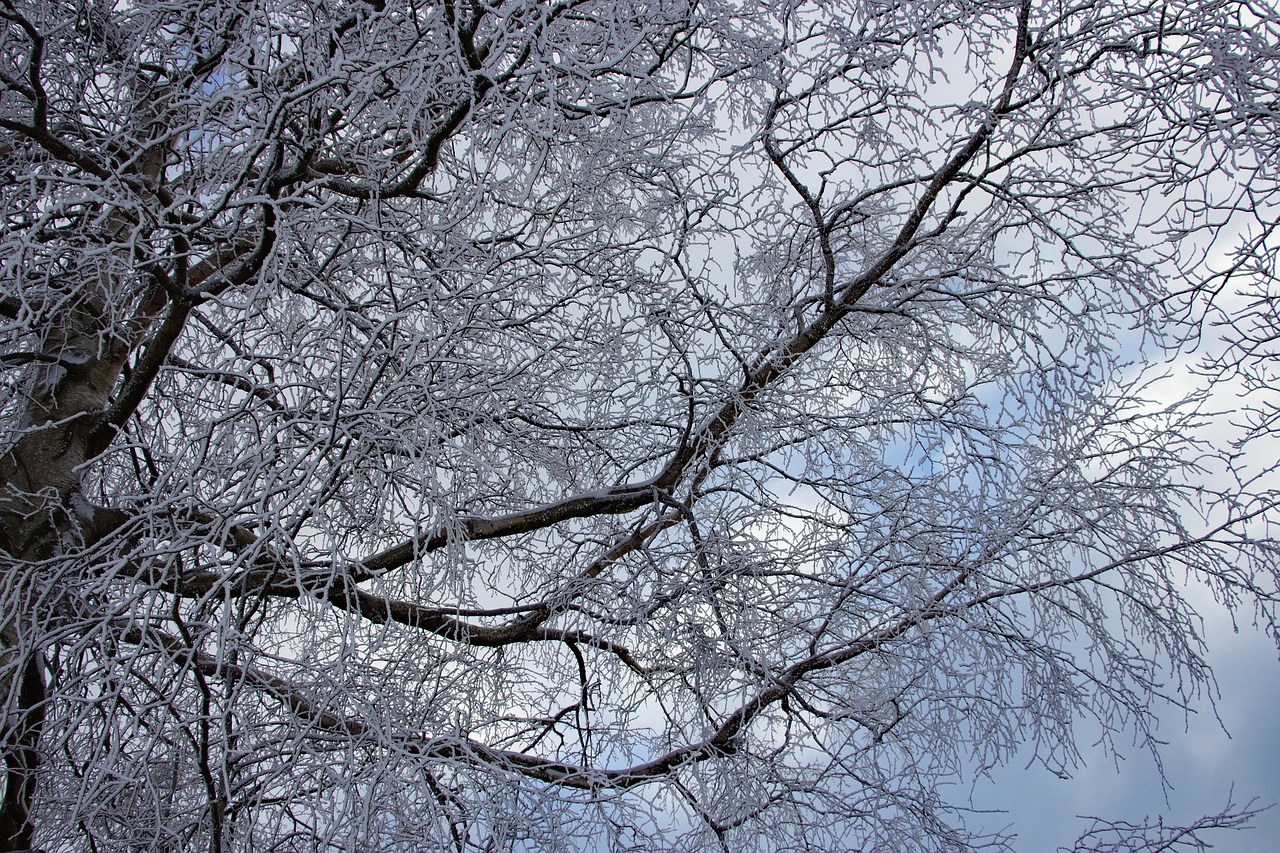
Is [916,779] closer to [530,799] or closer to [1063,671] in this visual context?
[1063,671]

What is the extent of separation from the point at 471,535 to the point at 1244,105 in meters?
3.74

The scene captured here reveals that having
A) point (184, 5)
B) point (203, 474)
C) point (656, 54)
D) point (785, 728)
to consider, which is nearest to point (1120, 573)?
point (785, 728)

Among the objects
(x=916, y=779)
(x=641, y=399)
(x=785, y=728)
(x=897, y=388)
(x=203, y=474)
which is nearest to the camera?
(x=203, y=474)

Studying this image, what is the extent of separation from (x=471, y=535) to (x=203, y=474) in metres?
1.40

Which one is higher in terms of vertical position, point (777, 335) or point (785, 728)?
point (777, 335)

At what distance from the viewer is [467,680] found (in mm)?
4387

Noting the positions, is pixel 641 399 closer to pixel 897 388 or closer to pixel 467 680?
pixel 897 388

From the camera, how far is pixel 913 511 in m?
4.43

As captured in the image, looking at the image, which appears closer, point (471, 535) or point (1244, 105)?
point (1244, 105)

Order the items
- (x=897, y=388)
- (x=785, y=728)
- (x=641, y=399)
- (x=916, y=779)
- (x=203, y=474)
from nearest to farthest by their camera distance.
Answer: (x=203, y=474), (x=916, y=779), (x=785, y=728), (x=897, y=388), (x=641, y=399)

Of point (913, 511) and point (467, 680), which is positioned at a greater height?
point (913, 511)

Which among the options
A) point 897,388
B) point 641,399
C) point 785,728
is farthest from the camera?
point 641,399

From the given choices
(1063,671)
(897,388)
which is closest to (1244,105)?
(897,388)

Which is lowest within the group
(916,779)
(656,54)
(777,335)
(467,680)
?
(916,779)
